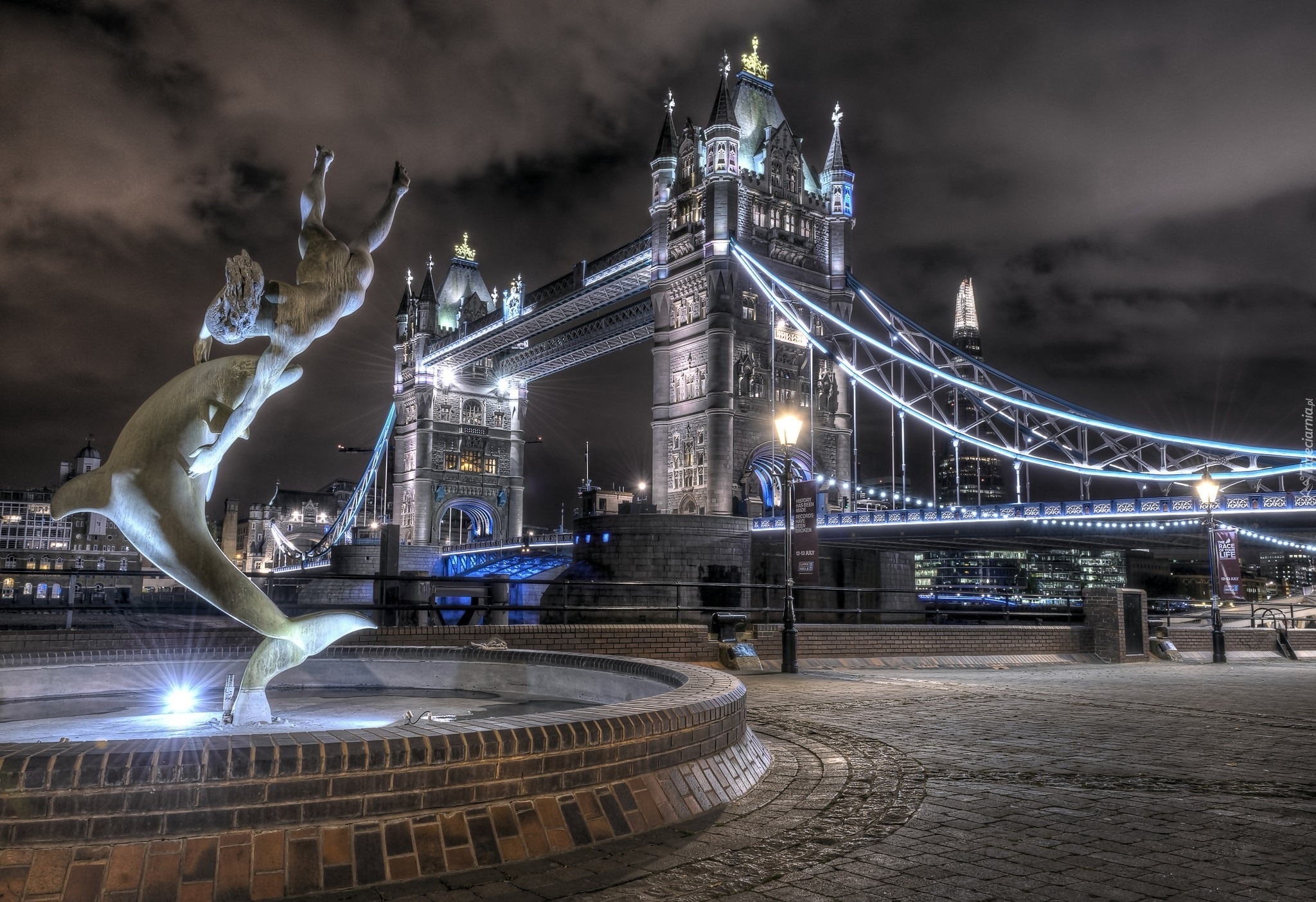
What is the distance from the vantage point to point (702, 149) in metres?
49.0

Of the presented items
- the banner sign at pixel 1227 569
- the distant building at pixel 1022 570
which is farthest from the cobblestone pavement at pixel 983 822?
the distant building at pixel 1022 570

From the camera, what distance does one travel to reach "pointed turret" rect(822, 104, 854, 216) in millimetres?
50719

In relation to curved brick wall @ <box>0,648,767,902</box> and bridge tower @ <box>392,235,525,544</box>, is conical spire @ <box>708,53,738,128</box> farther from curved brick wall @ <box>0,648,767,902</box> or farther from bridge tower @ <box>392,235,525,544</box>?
curved brick wall @ <box>0,648,767,902</box>

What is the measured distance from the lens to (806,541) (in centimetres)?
1550

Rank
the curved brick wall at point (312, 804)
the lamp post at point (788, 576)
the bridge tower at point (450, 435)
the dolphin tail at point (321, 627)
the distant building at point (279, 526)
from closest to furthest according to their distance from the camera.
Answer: the curved brick wall at point (312, 804) < the dolphin tail at point (321, 627) < the lamp post at point (788, 576) < the bridge tower at point (450, 435) < the distant building at point (279, 526)

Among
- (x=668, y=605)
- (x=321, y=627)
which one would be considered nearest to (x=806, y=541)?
(x=321, y=627)

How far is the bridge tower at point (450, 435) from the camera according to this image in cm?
7638

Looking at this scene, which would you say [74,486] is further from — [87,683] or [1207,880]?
[1207,880]

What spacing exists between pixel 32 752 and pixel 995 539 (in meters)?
34.2

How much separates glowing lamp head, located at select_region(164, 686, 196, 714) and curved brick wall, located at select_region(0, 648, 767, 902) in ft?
9.95

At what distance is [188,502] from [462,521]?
86.1 meters

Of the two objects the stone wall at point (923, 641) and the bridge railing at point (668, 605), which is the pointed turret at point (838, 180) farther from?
the stone wall at point (923, 641)

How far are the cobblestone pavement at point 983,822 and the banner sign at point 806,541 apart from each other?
6.85m

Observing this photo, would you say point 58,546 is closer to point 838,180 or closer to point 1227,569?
point 838,180
